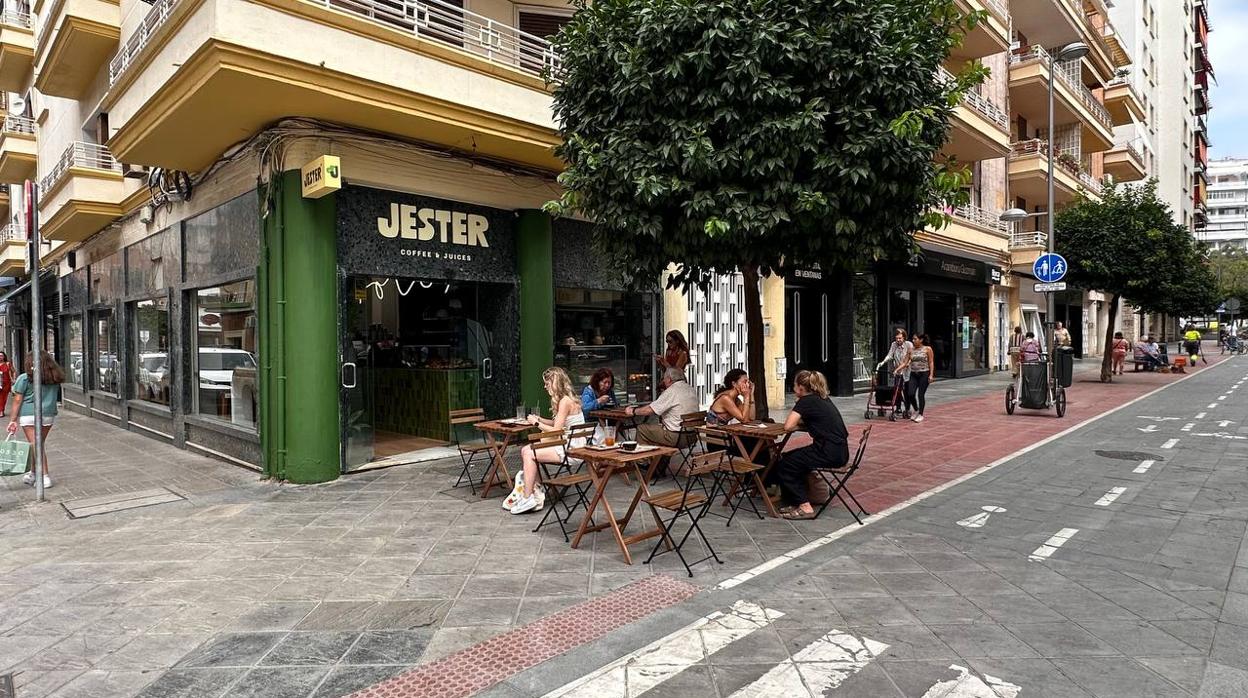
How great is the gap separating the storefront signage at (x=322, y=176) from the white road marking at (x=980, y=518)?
22.3ft

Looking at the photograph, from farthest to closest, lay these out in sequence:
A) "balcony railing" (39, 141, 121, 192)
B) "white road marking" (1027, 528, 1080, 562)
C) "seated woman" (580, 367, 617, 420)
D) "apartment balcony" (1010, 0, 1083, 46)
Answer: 1. "apartment balcony" (1010, 0, 1083, 46)
2. "balcony railing" (39, 141, 121, 192)
3. "seated woman" (580, 367, 617, 420)
4. "white road marking" (1027, 528, 1080, 562)

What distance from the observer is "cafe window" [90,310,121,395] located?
14117 millimetres

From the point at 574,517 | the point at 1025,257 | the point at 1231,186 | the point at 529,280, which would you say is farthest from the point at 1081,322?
the point at 1231,186

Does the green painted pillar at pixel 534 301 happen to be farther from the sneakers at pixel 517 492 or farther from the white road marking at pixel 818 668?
the white road marking at pixel 818 668

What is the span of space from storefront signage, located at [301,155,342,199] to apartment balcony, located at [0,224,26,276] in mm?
16926

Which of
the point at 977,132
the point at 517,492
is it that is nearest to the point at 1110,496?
the point at 517,492

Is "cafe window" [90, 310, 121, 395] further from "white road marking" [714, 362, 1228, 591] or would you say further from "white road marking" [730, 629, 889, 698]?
"white road marking" [730, 629, 889, 698]

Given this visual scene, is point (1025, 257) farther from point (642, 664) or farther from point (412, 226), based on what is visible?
point (642, 664)

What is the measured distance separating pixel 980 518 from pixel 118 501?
846 cm

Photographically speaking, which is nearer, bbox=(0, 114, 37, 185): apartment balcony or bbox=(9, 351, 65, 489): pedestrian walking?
bbox=(9, 351, 65, 489): pedestrian walking

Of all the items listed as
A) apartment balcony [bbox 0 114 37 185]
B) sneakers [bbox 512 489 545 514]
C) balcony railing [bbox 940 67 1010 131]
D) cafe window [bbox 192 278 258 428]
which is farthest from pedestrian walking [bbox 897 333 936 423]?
apartment balcony [bbox 0 114 37 185]

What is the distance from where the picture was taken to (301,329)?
773 centimetres

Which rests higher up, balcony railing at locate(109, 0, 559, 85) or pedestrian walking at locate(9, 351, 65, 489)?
balcony railing at locate(109, 0, 559, 85)

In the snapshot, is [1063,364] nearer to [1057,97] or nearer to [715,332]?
[715,332]
